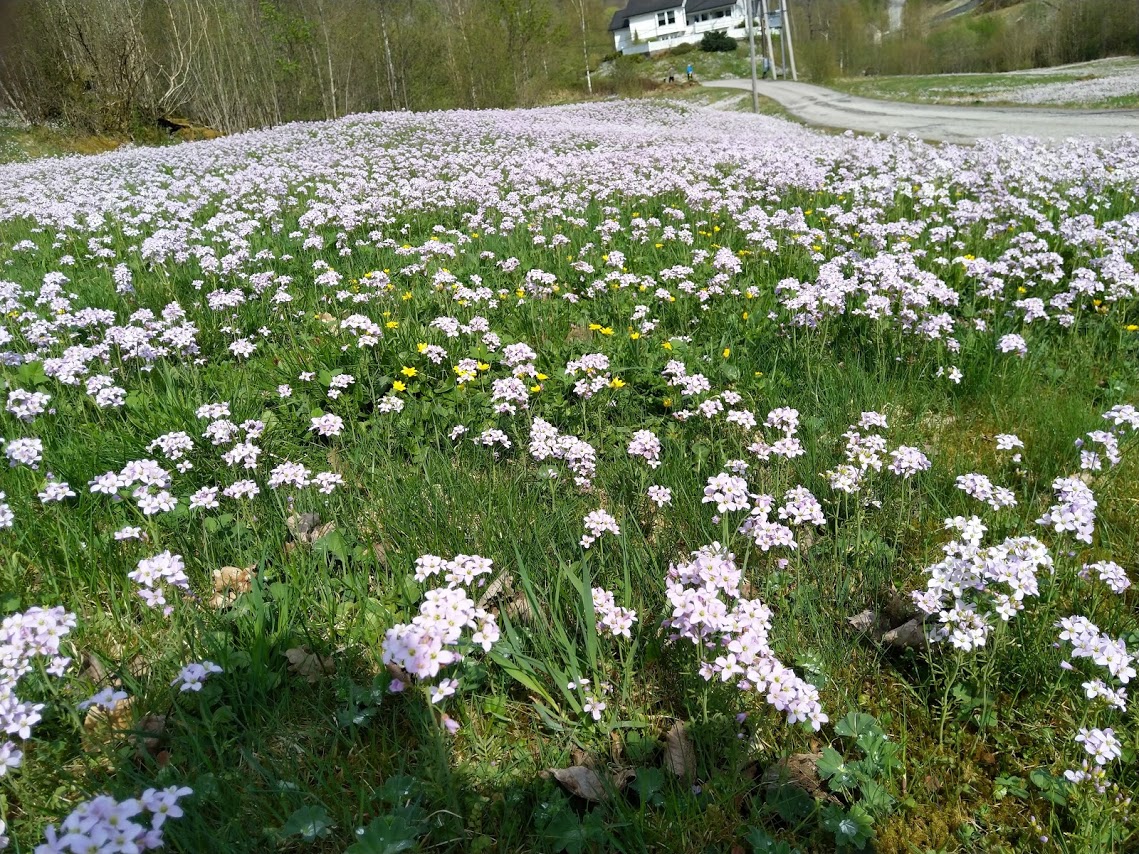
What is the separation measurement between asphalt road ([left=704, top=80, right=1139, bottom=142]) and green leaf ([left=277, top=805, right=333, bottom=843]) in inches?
708

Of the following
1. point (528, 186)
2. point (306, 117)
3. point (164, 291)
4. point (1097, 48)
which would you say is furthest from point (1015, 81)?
point (164, 291)

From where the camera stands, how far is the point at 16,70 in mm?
29719

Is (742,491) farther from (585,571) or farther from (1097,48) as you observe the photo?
(1097,48)

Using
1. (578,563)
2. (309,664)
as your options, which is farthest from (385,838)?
(578,563)

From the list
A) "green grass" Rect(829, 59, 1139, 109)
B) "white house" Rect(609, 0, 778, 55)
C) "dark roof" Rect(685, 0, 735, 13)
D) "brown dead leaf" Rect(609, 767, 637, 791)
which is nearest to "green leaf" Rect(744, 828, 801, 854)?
"brown dead leaf" Rect(609, 767, 637, 791)

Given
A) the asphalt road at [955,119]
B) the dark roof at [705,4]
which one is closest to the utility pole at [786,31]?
the asphalt road at [955,119]

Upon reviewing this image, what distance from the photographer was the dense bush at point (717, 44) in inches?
3022

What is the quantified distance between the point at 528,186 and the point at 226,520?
25.3ft

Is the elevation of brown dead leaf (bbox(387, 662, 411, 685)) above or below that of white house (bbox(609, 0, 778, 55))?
below

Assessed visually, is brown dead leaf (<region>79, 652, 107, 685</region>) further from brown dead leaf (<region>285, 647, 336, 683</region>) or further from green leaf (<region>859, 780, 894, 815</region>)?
green leaf (<region>859, 780, 894, 815</region>)

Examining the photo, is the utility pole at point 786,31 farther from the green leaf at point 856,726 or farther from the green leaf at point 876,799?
the green leaf at point 876,799

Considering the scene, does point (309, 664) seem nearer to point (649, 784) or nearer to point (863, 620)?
point (649, 784)

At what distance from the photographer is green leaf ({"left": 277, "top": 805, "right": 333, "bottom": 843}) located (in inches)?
72.8

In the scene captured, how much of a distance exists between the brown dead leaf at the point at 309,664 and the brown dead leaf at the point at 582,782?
95cm
